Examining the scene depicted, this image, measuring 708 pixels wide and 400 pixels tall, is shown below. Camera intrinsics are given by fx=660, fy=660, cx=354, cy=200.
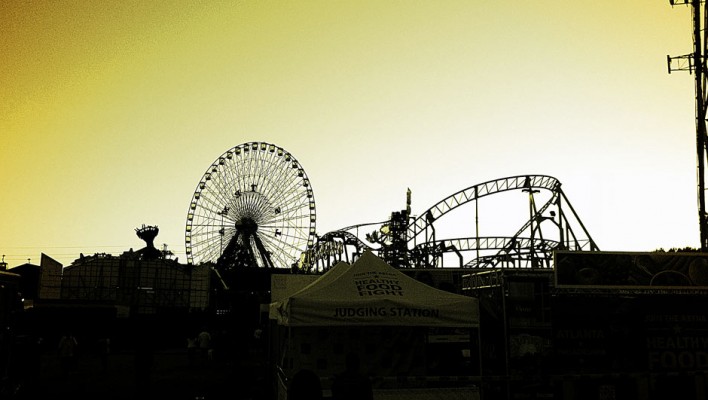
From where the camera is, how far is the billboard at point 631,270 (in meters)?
13.8

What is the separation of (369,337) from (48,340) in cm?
3150

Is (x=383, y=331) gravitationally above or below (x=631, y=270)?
below

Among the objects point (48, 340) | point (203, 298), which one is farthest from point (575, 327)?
point (203, 298)

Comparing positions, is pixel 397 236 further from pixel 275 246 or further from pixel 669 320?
pixel 669 320

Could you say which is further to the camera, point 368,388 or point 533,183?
point 533,183

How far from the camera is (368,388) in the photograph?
297 inches

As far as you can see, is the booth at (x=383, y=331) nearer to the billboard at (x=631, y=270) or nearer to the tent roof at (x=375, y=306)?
the tent roof at (x=375, y=306)

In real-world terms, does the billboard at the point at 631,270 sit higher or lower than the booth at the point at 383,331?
higher

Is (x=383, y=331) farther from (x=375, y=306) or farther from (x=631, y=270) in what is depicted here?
(x=631, y=270)

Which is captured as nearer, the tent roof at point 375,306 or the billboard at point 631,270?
the tent roof at point 375,306

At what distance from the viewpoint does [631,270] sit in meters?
14.1

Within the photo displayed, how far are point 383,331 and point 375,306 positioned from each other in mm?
2351

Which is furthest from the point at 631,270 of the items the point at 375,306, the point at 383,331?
the point at 375,306

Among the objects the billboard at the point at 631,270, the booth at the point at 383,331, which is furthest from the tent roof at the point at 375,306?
the billboard at the point at 631,270
